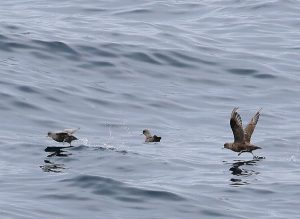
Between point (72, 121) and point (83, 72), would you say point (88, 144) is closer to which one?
point (72, 121)

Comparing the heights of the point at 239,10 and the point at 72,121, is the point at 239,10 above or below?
above

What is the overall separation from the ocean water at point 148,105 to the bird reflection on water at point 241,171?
0.13 feet

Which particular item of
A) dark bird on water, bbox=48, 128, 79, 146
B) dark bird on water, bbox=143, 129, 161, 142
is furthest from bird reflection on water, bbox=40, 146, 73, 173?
dark bird on water, bbox=143, 129, 161, 142

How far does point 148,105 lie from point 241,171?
5266 mm

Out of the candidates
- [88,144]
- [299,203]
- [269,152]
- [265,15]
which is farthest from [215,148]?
[265,15]

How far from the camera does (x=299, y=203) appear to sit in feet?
58.5

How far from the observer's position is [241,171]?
20.0 metres

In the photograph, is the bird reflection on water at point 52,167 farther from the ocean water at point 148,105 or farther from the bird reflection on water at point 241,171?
the bird reflection on water at point 241,171

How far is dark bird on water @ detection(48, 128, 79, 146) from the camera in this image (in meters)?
20.8

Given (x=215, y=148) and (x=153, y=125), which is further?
(x=153, y=125)

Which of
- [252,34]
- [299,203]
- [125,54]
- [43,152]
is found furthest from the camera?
[252,34]

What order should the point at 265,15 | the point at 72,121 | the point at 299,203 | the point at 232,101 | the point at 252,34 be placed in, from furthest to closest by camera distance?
the point at 265,15 → the point at 252,34 → the point at 232,101 → the point at 72,121 → the point at 299,203

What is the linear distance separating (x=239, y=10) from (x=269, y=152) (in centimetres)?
1555

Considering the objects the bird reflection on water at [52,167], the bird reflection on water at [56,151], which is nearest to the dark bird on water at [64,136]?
the bird reflection on water at [56,151]
